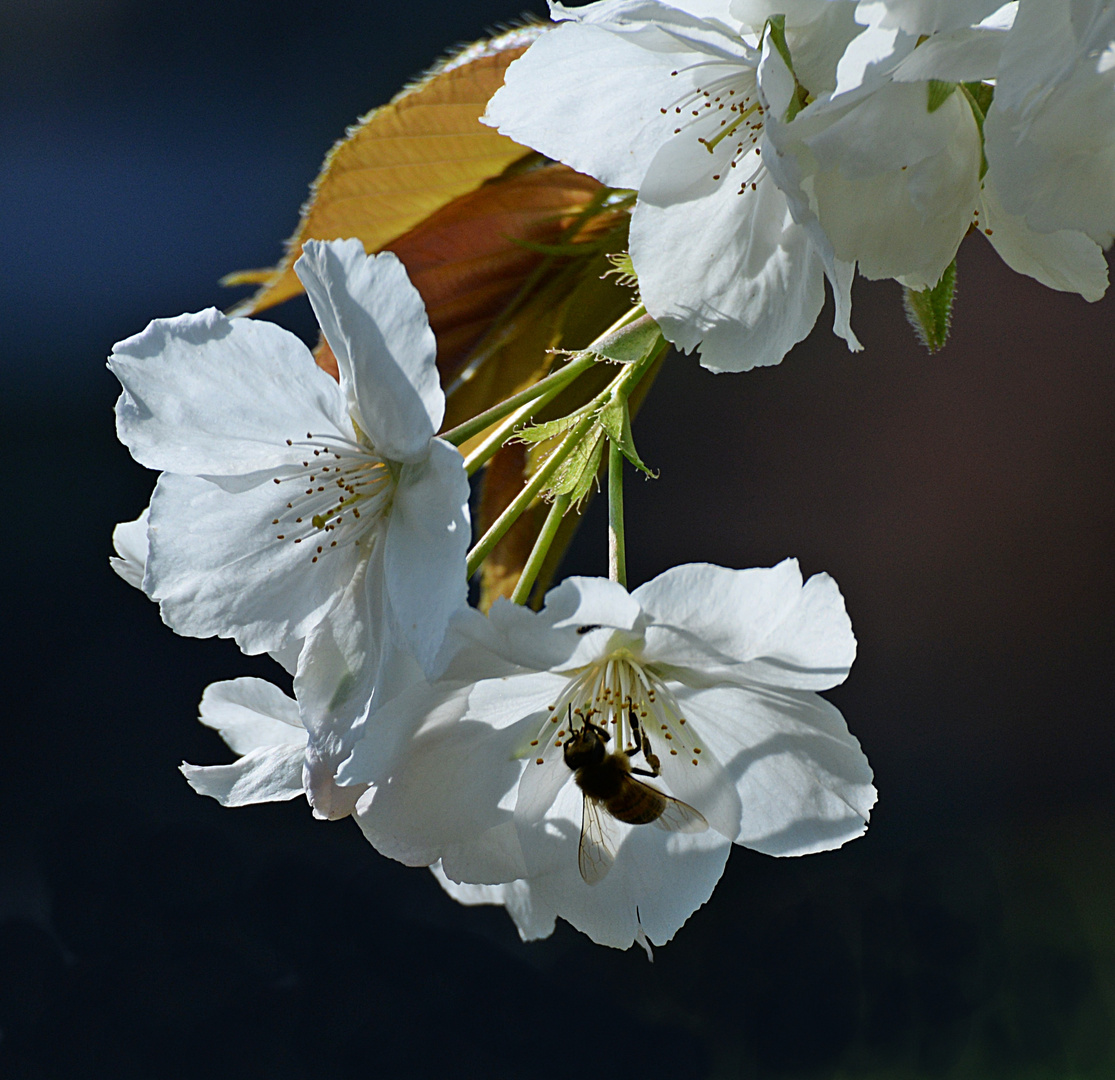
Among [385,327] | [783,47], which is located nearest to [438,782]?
[385,327]

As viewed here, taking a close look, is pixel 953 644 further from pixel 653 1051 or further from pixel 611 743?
pixel 611 743

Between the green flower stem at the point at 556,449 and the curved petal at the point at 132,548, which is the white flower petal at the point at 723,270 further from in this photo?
the curved petal at the point at 132,548

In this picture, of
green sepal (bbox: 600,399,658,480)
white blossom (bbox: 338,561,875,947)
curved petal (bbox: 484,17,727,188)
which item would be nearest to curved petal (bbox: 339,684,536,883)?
white blossom (bbox: 338,561,875,947)

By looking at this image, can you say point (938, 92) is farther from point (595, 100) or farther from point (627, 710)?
point (627, 710)

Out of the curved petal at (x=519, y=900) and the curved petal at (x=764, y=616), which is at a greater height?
the curved petal at (x=764, y=616)

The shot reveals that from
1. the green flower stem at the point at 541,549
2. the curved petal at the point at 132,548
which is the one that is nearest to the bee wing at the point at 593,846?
the green flower stem at the point at 541,549

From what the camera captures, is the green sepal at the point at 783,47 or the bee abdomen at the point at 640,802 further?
the bee abdomen at the point at 640,802

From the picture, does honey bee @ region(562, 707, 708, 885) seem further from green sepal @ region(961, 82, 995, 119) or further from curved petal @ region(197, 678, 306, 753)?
green sepal @ region(961, 82, 995, 119)
